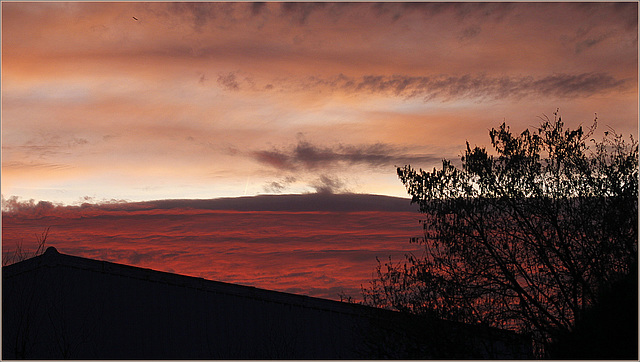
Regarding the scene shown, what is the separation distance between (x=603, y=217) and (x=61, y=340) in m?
16.9

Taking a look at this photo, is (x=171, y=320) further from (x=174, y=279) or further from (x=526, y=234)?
(x=526, y=234)

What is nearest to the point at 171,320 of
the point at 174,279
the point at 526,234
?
the point at 174,279

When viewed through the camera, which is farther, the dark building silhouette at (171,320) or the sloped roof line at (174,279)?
the sloped roof line at (174,279)

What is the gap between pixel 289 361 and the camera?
1628cm

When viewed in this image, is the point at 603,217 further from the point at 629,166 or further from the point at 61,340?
the point at 61,340

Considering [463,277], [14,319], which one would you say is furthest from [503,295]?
[14,319]

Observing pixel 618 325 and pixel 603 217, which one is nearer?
pixel 618 325

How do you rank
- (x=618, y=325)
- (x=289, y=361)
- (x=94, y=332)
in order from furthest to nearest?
(x=94, y=332), (x=289, y=361), (x=618, y=325)

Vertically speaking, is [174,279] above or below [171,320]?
above

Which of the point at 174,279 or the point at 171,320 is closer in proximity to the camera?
the point at 171,320

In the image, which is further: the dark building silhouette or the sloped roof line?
the sloped roof line

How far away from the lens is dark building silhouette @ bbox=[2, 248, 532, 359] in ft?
56.4

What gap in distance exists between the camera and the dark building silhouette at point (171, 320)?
17203 mm

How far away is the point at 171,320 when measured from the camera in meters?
17.8
